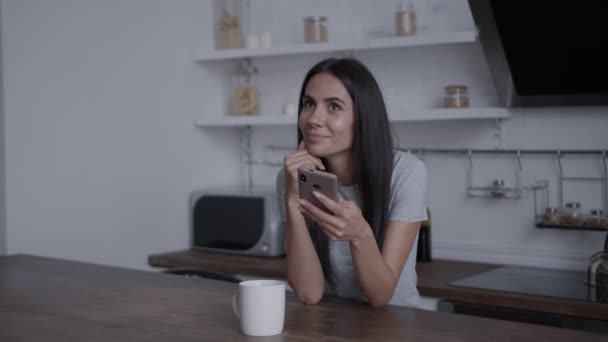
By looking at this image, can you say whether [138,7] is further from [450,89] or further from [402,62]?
[450,89]

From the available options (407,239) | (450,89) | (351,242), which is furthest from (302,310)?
(450,89)

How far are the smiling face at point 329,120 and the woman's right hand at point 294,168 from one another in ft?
0.16

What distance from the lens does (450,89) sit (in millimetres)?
2635

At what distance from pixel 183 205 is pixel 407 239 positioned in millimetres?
1637

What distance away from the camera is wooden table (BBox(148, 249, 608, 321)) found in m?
2.06

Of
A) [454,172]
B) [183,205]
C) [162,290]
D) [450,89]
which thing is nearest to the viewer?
[162,290]

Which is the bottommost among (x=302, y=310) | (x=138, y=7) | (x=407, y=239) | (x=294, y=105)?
(x=302, y=310)

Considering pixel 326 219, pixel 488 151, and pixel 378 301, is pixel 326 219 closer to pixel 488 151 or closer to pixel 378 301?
pixel 378 301

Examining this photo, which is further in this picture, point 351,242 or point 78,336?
point 351,242

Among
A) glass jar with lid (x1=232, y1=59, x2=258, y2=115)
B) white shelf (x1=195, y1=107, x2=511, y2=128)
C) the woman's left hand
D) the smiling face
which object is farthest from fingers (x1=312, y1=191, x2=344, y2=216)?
glass jar with lid (x1=232, y1=59, x2=258, y2=115)

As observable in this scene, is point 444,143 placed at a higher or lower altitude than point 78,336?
higher

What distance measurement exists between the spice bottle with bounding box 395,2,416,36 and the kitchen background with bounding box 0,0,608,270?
150mm

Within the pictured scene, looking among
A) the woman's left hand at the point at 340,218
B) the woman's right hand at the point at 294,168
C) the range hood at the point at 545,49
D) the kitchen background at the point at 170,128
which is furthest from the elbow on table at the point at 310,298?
the kitchen background at the point at 170,128

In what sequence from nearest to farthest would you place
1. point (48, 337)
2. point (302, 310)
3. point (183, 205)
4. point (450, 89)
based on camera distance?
point (48, 337) → point (302, 310) → point (450, 89) → point (183, 205)
